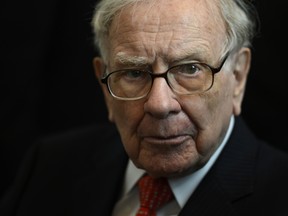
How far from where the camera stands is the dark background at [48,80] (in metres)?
2.57

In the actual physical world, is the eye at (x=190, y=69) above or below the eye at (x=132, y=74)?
below

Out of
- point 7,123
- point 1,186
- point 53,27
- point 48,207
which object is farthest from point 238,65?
point 1,186

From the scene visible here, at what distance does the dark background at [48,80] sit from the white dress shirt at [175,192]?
0.64 metres

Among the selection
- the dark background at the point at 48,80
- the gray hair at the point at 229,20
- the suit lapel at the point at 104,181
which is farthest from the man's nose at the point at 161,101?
the dark background at the point at 48,80

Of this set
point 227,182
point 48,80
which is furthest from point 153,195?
point 48,80

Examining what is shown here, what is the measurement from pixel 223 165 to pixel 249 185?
119 millimetres

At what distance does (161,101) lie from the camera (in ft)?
5.20

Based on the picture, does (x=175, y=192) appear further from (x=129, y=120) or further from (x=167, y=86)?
(x=167, y=86)

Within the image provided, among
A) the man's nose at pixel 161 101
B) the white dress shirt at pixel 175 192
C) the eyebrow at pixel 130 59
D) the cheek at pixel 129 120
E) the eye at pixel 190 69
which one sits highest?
the eyebrow at pixel 130 59

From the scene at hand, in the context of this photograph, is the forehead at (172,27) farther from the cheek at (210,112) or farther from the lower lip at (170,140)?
the lower lip at (170,140)

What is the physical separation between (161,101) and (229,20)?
1.26 ft

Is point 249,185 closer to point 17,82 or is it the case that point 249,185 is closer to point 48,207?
point 48,207

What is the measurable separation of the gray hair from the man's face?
0.10 ft

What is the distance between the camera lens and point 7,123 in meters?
2.72
